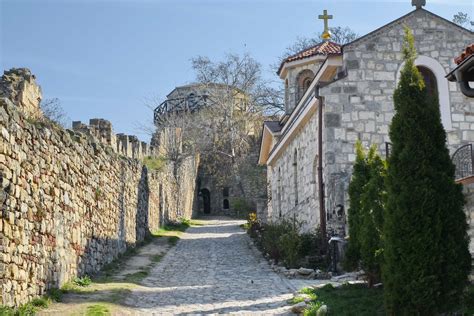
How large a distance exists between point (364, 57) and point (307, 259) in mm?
5478

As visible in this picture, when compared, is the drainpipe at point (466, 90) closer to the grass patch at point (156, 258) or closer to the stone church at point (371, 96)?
the stone church at point (371, 96)

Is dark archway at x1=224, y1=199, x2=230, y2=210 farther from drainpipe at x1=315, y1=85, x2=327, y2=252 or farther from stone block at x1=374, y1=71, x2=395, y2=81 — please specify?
stone block at x1=374, y1=71, x2=395, y2=81

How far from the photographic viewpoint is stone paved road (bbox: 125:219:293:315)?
30.6 ft

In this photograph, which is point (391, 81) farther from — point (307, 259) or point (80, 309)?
point (80, 309)

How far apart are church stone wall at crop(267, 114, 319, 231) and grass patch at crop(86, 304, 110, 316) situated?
8065 millimetres

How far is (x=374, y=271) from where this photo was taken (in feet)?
31.7

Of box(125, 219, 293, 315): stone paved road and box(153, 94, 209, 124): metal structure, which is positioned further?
box(153, 94, 209, 124): metal structure

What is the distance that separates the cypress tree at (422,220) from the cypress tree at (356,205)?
3203 mm

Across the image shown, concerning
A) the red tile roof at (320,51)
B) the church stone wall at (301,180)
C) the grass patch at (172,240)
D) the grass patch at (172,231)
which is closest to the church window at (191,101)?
the grass patch at (172,231)

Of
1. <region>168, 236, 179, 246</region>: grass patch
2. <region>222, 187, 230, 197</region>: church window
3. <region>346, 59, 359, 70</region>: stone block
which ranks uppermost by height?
<region>346, 59, 359, 70</region>: stone block

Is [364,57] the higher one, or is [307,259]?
[364,57]

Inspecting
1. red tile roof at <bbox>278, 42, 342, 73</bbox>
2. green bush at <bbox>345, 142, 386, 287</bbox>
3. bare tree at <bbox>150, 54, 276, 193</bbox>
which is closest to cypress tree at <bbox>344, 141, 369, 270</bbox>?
green bush at <bbox>345, 142, 386, 287</bbox>

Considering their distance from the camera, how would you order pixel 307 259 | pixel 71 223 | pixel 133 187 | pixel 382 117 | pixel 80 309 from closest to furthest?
pixel 80 309, pixel 71 223, pixel 307 259, pixel 382 117, pixel 133 187

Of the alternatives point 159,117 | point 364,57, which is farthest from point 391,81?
point 159,117
